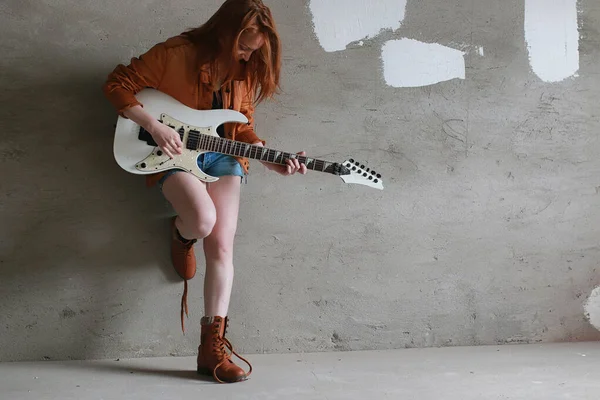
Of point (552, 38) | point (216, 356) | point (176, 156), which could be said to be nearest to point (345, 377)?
point (216, 356)

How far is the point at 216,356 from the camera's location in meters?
2.57

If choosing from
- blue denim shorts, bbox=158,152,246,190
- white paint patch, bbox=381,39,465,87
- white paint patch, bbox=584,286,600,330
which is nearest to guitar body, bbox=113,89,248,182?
blue denim shorts, bbox=158,152,246,190

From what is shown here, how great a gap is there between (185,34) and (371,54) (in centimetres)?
83

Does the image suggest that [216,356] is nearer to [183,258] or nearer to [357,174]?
[183,258]

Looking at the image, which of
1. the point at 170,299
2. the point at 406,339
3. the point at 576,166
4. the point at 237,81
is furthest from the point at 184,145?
the point at 576,166

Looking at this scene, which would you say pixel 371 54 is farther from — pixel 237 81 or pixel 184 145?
pixel 184 145

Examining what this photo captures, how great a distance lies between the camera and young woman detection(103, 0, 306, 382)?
2.49 metres

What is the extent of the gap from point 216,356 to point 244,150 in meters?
0.75

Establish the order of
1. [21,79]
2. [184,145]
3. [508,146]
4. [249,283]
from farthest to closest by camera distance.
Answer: [508,146]
[249,283]
[21,79]
[184,145]

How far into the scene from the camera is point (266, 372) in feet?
8.72

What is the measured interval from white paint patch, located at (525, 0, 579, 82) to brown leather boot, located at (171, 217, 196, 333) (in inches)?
67.2

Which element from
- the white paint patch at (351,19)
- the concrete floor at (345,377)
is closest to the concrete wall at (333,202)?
the white paint patch at (351,19)

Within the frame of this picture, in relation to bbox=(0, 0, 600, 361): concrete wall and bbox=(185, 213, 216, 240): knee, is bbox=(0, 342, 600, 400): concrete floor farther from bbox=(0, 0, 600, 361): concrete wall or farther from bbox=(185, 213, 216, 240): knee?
bbox=(185, 213, 216, 240): knee

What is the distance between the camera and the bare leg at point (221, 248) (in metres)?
2.64
